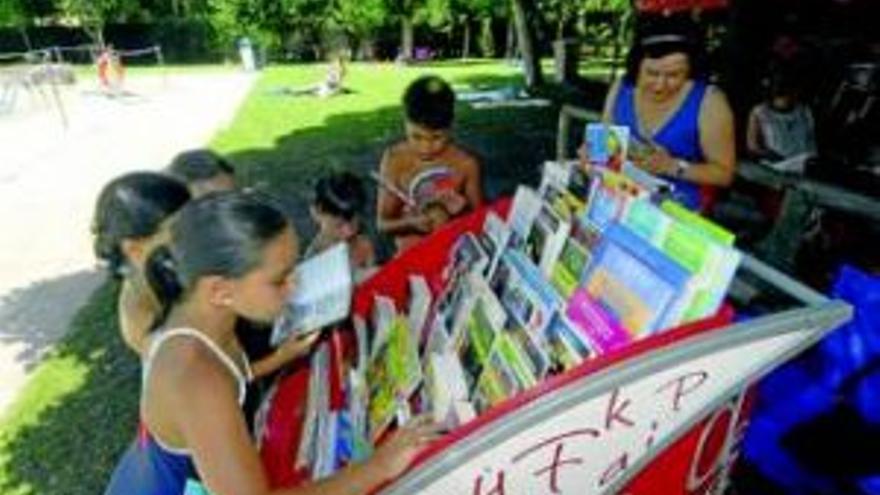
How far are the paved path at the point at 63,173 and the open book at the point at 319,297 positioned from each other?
123 inches

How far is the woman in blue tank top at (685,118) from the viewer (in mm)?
3633

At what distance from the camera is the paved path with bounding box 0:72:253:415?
6.96 m

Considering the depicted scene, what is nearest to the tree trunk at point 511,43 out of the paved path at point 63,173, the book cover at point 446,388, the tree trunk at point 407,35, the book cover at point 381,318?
the tree trunk at point 407,35

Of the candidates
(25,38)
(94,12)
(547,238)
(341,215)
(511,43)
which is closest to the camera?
(547,238)

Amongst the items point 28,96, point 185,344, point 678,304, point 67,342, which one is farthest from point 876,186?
point 28,96

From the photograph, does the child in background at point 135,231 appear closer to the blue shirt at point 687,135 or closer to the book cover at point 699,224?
the book cover at point 699,224

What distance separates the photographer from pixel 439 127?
3969mm

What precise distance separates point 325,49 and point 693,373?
111 ft

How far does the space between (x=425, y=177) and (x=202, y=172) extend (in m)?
0.92

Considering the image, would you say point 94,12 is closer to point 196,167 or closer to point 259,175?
point 259,175

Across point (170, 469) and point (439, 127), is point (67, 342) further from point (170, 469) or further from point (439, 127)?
point (170, 469)

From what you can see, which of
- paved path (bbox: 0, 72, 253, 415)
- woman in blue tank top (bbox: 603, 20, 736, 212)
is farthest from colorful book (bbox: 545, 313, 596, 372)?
paved path (bbox: 0, 72, 253, 415)

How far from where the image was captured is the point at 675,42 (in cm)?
368

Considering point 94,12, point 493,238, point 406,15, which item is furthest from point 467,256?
point 94,12
